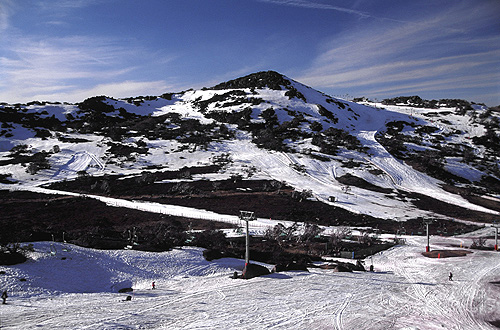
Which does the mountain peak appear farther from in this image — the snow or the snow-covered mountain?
the snow

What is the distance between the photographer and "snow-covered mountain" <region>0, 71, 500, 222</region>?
205 feet

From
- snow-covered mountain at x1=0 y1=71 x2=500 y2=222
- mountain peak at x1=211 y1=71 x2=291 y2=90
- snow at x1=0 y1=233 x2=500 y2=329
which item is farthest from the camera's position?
mountain peak at x1=211 y1=71 x2=291 y2=90

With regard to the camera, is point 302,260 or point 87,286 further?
point 302,260

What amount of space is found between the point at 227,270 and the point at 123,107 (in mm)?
121652

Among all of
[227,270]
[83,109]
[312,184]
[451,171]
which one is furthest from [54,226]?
[83,109]

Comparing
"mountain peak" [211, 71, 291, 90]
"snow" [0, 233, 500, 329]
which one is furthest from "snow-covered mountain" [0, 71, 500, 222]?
"snow" [0, 233, 500, 329]

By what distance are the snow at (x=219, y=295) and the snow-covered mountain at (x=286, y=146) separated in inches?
1157

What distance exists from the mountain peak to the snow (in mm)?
126904

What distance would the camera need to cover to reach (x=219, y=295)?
58.6 feet

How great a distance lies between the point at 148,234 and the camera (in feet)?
104

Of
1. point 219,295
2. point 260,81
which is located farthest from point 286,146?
point 260,81

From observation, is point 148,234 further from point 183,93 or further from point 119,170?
point 183,93

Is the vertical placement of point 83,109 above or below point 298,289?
above

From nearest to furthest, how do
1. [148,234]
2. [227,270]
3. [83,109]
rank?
[227,270] < [148,234] < [83,109]
